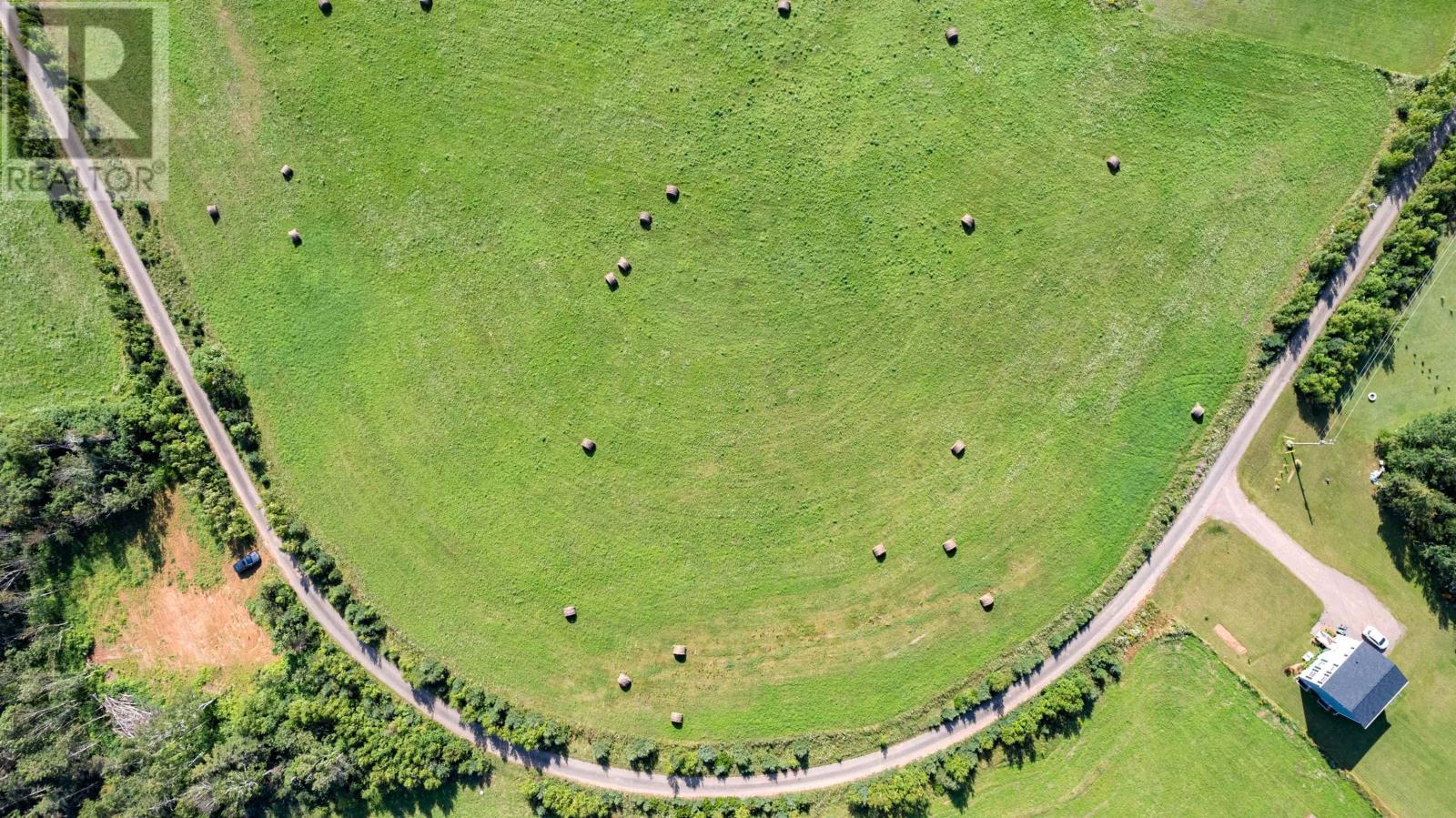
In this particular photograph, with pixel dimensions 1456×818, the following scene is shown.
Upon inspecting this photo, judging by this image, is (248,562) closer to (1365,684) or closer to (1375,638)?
(1365,684)

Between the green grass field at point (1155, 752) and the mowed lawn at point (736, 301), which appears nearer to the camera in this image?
the mowed lawn at point (736, 301)

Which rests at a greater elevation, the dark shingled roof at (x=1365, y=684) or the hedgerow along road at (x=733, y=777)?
the hedgerow along road at (x=733, y=777)

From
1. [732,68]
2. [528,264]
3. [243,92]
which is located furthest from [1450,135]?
[243,92]

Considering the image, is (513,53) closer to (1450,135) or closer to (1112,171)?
(1112,171)

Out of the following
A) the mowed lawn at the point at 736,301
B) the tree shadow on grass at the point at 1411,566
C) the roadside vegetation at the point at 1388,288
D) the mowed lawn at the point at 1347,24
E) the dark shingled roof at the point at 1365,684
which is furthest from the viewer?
the mowed lawn at the point at 736,301

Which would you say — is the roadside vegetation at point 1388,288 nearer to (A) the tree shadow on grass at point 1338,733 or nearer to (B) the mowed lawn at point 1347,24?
(B) the mowed lawn at point 1347,24

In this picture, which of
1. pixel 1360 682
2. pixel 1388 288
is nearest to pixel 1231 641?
pixel 1360 682

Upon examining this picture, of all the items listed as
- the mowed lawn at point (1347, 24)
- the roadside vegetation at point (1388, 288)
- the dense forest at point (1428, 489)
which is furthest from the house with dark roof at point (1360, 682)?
the mowed lawn at point (1347, 24)

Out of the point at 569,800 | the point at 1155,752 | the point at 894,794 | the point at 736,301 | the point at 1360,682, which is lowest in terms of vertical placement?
the point at 1360,682
